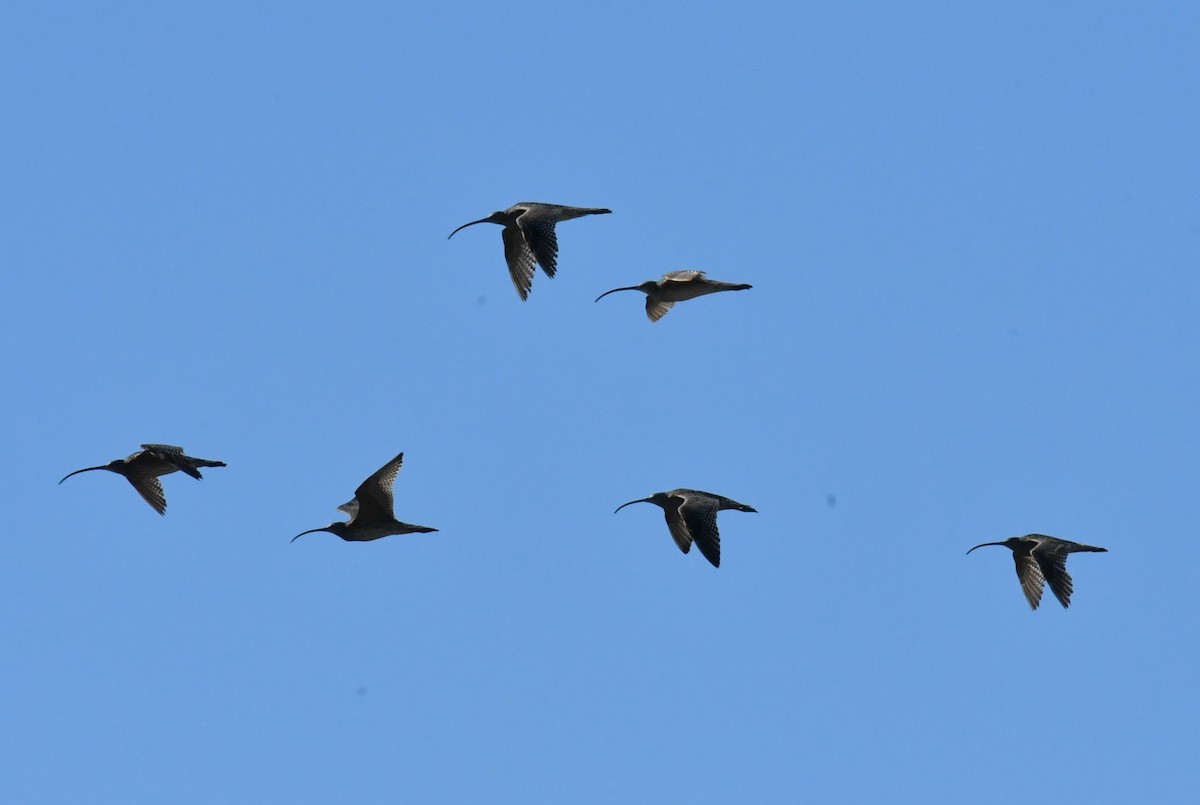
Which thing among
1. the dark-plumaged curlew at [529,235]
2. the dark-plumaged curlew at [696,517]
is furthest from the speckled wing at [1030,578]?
the dark-plumaged curlew at [529,235]

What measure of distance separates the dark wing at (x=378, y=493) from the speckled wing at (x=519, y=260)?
5219 mm

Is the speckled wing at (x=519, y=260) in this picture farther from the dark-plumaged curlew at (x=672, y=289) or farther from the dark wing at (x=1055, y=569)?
the dark wing at (x=1055, y=569)

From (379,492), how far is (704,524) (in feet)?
21.6

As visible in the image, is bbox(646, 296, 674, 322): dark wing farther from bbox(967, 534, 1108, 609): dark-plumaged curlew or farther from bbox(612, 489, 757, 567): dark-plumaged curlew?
bbox(967, 534, 1108, 609): dark-plumaged curlew

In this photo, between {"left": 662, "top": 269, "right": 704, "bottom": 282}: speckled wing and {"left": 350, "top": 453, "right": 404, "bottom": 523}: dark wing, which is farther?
{"left": 662, "top": 269, "right": 704, "bottom": 282}: speckled wing

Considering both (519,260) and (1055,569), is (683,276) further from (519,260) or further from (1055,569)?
(1055,569)

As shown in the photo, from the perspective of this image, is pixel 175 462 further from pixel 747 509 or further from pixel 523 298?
pixel 747 509

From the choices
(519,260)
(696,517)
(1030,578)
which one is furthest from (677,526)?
(1030,578)

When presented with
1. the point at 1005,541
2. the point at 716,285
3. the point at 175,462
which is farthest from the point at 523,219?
the point at 1005,541

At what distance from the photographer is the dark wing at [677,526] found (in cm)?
4088

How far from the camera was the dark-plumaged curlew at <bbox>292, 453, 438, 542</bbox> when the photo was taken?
37.5 meters

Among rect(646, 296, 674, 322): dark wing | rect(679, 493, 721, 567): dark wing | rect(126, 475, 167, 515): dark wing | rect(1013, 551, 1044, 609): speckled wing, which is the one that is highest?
rect(646, 296, 674, 322): dark wing

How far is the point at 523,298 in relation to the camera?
40.8 metres

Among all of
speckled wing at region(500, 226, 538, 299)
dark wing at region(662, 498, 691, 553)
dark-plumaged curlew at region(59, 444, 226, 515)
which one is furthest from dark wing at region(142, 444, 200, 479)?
dark wing at region(662, 498, 691, 553)
